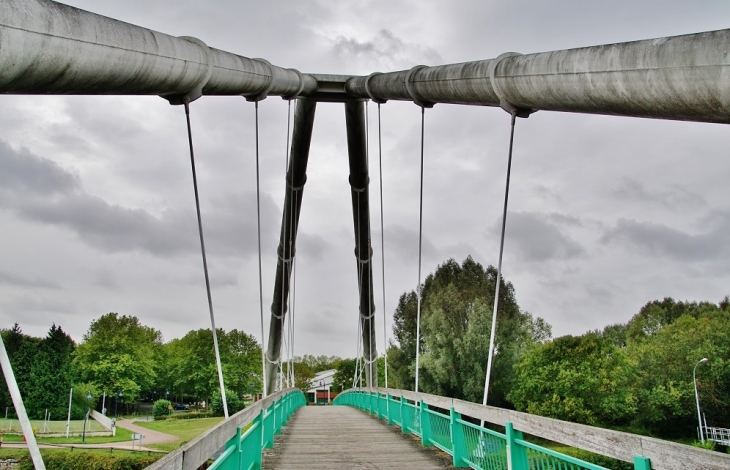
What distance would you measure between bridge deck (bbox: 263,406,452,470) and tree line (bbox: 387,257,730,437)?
77.6 feet

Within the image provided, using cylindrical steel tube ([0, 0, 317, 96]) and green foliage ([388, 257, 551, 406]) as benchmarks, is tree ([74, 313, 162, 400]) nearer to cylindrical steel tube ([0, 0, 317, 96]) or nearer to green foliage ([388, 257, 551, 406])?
green foliage ([388, 257, 551, 406])

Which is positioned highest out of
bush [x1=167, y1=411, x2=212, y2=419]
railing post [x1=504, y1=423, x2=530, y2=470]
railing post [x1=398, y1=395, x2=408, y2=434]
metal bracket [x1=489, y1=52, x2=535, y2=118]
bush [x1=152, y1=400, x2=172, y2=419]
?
metal bracket [x1=489, y1=52, x2=535, y2=118]

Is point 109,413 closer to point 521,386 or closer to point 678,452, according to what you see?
point 521,386

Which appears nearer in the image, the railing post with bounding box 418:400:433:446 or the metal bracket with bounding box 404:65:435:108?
the railing post with bounding box 418:400:433:446

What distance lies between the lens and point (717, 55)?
3041 mm

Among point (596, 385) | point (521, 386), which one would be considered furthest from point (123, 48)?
point (596, 385)

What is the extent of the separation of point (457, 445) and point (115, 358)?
5322 centimetres

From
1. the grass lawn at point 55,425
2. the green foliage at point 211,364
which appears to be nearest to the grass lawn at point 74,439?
the grass lawn at point 55,425

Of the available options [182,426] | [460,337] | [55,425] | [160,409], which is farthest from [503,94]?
[55,425]

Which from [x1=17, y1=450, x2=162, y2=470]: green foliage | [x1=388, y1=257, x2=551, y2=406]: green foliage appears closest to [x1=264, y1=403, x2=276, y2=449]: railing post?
[x1=388, y1=257, x2=551, y2=406]: green foliage

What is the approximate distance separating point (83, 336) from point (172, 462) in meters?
62.9

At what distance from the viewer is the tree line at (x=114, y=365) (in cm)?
5000

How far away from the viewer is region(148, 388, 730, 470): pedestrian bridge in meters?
3.12

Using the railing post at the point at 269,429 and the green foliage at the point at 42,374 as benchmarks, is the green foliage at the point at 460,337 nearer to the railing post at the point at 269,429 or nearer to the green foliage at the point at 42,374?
the railing post at the point at 269,429
